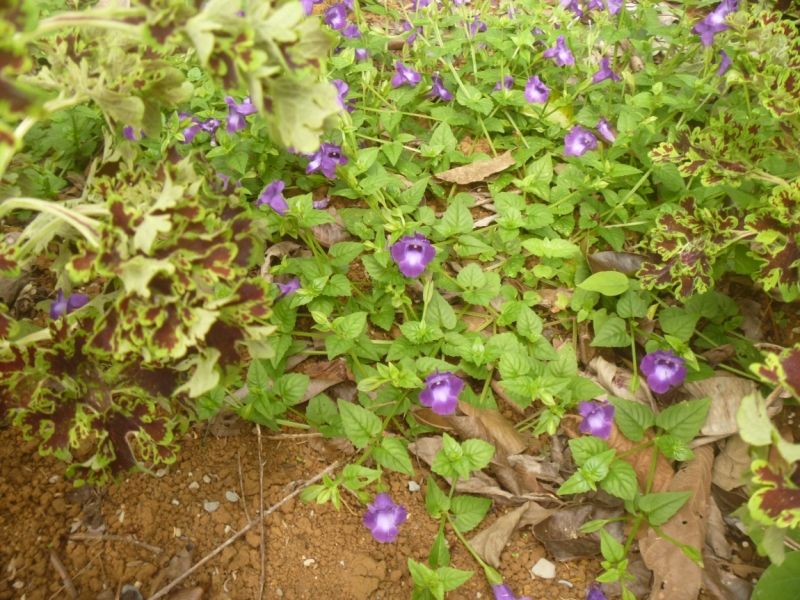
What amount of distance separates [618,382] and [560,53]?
1.59 metres

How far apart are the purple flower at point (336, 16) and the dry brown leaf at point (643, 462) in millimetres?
2182

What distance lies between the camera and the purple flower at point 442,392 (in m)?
1.95

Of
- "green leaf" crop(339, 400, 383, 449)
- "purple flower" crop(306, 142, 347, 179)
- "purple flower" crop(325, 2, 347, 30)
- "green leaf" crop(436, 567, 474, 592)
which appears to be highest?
"purple flower" crop(325, 2, 347, 30)

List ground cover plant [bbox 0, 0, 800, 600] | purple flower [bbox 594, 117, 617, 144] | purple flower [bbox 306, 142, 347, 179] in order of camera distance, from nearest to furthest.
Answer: ground cover plant [bbox 0, 0, 800, 600] < purple flower [bbox 306, 142, 347, 179] < purple flower [bbox 594, 117, 617, 144]

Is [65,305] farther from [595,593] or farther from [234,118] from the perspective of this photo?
[595,593]

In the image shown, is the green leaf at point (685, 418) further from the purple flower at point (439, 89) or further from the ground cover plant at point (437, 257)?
the purple flower at point (439, 89)

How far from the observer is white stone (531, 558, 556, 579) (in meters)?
1.88

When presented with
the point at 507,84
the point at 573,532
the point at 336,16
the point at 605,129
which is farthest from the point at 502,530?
the point at 336,16

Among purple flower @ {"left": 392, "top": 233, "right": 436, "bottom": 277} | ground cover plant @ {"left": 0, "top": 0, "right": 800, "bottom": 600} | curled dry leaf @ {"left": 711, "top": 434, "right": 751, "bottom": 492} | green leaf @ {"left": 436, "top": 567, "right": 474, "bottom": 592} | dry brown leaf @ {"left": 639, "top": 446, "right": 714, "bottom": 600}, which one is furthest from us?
purple flower @ {"left": 392, "top": 233, "right": 436, "bottom": 277}

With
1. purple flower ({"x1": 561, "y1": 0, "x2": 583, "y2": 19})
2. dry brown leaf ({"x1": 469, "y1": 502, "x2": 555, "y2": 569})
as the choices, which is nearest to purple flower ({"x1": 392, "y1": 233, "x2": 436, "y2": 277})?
dry brown leaf ({"x1": 469, "y1": 502, "x2": 555, "y2": 569})

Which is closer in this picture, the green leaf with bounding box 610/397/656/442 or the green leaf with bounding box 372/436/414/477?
the green leaf with bounding box 372/436/414/477

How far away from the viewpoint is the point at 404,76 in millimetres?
2881

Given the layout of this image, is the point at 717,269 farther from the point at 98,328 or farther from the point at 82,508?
the point at 82,508

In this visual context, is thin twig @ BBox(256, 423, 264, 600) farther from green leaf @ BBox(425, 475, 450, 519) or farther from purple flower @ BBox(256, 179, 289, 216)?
purple flower @ BBox(256, 179, 289, 216)
